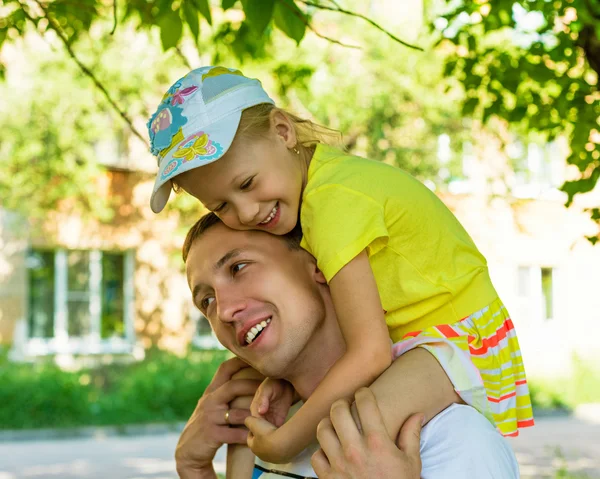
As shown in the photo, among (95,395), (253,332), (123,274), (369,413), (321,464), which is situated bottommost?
(321,464)

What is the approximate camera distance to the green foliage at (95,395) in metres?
14.5

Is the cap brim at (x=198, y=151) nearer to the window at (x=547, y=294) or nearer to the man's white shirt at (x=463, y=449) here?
the man's white shirt at (x=463, y=449)

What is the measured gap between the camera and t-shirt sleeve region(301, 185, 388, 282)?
7.16ft

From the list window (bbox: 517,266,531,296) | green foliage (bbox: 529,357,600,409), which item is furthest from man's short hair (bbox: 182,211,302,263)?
window (bbox: 517,266,531,296)

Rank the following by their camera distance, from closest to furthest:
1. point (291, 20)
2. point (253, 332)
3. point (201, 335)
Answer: point (253, 332), point (291, 20), point (201, 335)

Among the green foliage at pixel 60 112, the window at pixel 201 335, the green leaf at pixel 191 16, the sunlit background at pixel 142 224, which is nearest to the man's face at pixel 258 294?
the green leaf at pixel 191 16

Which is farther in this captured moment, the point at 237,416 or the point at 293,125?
the point at 237,416

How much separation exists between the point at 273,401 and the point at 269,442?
224 millimetres

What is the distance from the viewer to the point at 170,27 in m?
3.22

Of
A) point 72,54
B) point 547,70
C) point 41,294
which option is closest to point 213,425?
point 72,54

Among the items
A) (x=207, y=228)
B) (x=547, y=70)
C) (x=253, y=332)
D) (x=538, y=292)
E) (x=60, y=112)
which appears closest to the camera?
(x=253, y=332)

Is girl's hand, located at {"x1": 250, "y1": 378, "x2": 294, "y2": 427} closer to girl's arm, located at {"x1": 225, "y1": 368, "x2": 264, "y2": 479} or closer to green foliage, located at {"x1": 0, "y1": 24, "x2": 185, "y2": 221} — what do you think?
girl's arm, located at {"x1": 225, "y1": 368, "x2": 264, "y2": 479}

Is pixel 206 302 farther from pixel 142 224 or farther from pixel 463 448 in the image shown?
pixel 142 224

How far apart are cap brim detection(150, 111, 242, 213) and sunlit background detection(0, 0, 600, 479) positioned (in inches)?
291
